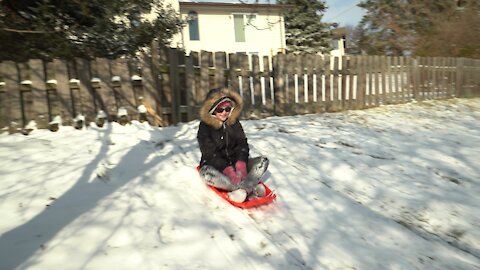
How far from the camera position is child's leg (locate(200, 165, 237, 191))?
3.59 metres

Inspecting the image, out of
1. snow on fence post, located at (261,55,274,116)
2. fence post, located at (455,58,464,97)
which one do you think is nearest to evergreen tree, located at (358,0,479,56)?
fence post, located at (455,58,464,97)

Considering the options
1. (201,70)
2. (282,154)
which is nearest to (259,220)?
(282,154)

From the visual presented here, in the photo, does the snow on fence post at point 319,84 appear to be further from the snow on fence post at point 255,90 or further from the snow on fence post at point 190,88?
the snow on fence post at point 190,88

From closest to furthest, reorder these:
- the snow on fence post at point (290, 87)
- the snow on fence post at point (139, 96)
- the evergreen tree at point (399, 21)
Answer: the snow on fence post at point (139, 96), the snow on fence post at point (290, 87), the evergreen tree at point (399, 21)

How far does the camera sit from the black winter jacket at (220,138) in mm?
3883

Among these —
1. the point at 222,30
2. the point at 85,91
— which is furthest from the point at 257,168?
the point at 222,30

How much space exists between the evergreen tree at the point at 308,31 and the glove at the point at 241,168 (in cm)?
2556

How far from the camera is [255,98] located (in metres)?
7.73

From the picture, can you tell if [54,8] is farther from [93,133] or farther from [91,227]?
[91,227]

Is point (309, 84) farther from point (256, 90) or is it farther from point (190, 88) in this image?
point (190, 88)

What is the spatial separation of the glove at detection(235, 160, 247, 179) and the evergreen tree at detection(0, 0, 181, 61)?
15.9 feet

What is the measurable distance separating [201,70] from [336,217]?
443cm

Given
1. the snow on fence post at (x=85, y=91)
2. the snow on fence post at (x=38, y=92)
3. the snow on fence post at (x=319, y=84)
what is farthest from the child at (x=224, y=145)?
the snow on fence post at (x=319, y=84)

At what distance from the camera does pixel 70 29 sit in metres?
7.12
